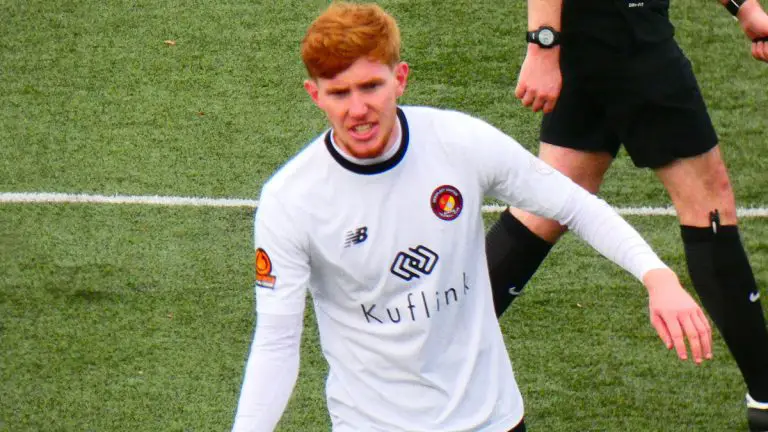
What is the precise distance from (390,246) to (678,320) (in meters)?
0.72

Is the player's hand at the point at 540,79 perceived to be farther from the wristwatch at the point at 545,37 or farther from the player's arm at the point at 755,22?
the player's arm at the point at 755,22

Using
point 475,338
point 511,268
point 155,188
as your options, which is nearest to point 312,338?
point 511,268

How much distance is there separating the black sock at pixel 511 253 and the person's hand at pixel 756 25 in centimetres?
95

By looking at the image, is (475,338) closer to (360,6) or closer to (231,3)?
(360,6)

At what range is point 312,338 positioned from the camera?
5789mm

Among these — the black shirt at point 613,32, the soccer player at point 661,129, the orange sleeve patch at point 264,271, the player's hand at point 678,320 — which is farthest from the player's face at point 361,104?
the black shirt at point 613,32

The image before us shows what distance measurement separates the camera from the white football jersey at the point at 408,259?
11.9 ft

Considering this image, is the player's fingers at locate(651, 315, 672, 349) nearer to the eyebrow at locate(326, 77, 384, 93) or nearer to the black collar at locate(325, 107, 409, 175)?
the black collar at locate(325, 107, 409, 175)

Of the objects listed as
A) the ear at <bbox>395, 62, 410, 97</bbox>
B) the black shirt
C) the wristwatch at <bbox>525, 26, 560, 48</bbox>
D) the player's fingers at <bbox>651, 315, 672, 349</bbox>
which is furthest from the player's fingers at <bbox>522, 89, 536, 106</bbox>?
the player's fingers at <bbox>651, 315, 672, 349</bbox>

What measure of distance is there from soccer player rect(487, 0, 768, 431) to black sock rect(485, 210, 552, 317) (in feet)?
0.85

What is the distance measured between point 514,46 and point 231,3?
69.1 inches

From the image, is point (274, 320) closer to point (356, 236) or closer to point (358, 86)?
point (356, 236)

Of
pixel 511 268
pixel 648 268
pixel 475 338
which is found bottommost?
pixel 511 268

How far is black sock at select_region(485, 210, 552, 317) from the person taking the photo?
16.3 ft
